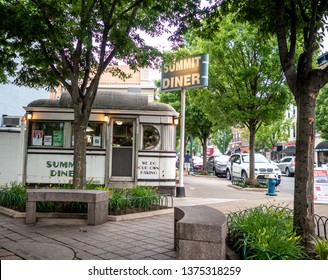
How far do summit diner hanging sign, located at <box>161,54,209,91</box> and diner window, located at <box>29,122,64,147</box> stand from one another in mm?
4247

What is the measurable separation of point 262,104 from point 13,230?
13.7 metres

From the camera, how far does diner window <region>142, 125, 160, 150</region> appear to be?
39.5ft

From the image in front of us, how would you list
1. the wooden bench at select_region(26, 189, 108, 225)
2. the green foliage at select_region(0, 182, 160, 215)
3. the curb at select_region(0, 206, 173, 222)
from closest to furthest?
the wooden bench at select_region(26, 189, 108, 225)
the curb at select_region(0, 206, 173, 222)
the green foliage at select_region(0, 182, 160, 215)

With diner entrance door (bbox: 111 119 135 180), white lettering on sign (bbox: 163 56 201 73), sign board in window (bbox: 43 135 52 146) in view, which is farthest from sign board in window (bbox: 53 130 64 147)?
white lettering on sign (bbox: 163 56 201 73)

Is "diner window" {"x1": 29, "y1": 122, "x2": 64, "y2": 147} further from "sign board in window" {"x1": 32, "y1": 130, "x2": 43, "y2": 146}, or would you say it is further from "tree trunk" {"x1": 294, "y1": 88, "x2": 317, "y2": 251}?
"tree trunk" {"x1": 294, "y1": 88, "x2": 317, "y2": 251}

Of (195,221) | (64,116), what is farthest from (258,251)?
(64,116)

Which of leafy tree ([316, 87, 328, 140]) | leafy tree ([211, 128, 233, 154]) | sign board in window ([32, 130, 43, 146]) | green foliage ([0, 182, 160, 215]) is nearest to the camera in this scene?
green foliage ([0, 182, 160, 215])

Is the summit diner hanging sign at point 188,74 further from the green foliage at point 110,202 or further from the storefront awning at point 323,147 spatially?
the storefront awning at point 323,147

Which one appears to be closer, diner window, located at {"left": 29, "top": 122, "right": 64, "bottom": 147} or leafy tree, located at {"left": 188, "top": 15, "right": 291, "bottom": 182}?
diner window, located at {"left": 29, "top": 122, "right": 64, "bottom": 147}

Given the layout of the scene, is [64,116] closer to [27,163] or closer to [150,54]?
[27,163]

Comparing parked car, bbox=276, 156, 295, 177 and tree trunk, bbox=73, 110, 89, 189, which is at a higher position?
tree trunk, bbox=73, 110, 89, 189

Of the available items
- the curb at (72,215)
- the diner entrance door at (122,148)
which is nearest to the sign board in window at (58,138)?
the diner entrance door at (122,148)

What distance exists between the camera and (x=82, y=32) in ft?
27.7

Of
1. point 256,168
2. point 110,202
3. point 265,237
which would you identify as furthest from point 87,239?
point 256,168
